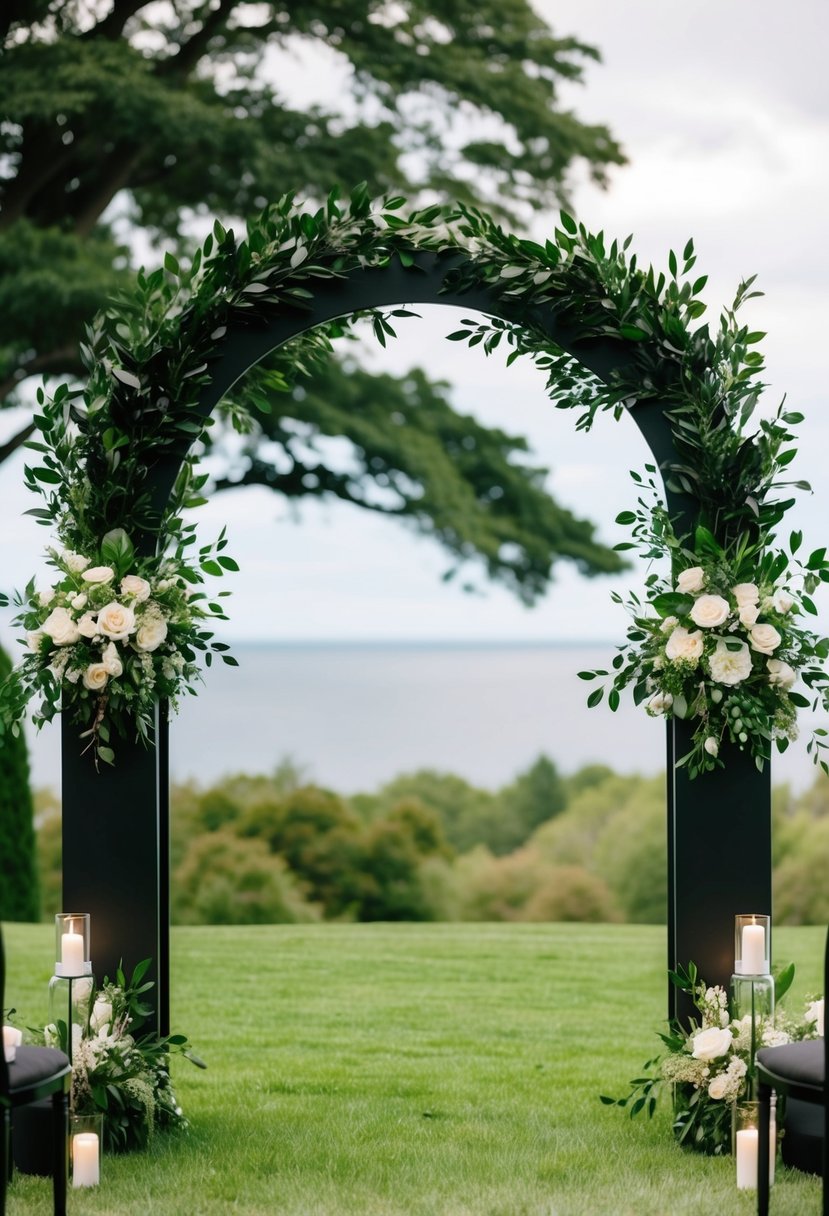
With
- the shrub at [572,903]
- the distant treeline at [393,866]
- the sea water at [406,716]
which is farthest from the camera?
the sea water at [406,716]

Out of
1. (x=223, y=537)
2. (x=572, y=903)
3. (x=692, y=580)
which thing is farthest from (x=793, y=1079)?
(x=572, y=903)

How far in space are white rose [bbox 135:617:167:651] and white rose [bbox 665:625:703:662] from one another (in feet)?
4.78

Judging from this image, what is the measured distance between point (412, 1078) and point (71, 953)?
6.17ft

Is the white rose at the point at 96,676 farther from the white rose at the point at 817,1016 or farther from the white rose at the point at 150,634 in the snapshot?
the white rose at the point at 817,1016

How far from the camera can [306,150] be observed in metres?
9.09

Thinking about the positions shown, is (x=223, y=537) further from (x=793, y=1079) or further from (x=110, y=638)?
(x=793, y=1079)

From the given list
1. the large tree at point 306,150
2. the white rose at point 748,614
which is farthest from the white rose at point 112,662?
the large tree at point 306,150

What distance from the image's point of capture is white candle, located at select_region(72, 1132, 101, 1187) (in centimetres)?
346

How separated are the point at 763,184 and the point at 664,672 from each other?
8925 mm

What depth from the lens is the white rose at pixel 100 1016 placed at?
3.68 metres

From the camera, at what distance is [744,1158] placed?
3.43 m

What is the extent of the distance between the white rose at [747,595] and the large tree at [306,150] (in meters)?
5.64

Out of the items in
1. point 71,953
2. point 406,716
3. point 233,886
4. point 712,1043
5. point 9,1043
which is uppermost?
point 406,716

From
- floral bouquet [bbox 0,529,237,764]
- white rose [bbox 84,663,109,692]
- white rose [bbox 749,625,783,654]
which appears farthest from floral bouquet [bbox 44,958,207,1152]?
white rose [bbox 749,625,783,654]
